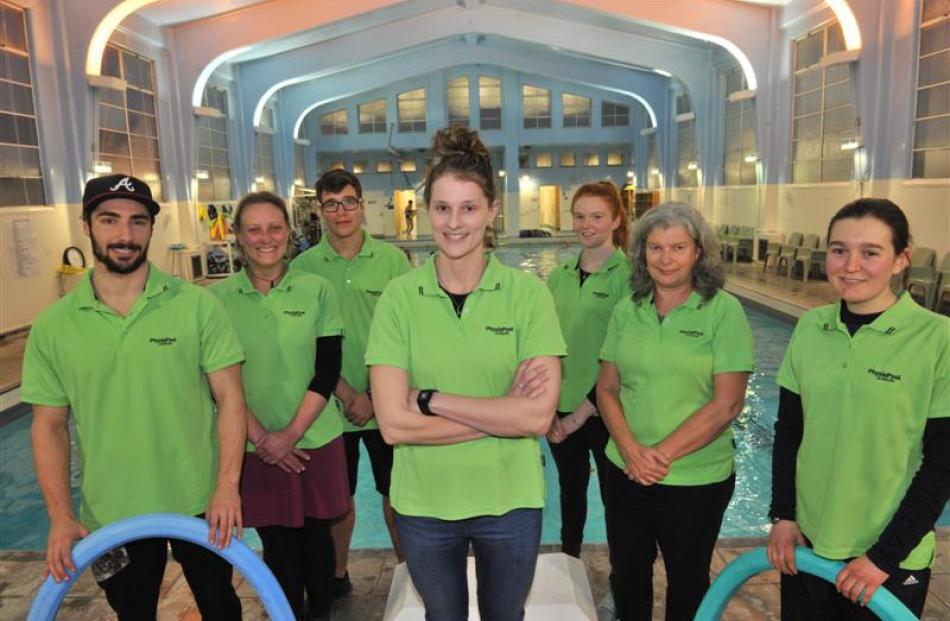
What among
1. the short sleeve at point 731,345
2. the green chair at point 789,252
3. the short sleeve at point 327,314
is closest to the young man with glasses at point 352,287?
the short sleeve at point 327,314

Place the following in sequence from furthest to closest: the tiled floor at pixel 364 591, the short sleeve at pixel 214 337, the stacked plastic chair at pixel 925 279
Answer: the stacked plastic chair at pixel 925 279 < the tiled floor at pixel 364 591 < the short sleeve at pixel 214 337

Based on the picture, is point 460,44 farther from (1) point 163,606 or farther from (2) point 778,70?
(1) point 163,606

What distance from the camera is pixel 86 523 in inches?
72.3

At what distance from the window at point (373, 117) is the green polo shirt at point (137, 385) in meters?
25.3

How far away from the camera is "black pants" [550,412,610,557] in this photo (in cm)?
258

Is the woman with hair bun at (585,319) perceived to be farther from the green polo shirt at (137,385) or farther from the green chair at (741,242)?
the green chair at (741,242)

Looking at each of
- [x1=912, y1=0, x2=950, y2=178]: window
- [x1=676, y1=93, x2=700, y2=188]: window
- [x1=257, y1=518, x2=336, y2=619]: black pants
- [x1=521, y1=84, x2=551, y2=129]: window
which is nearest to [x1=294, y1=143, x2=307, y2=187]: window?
[x1=521, y1=84, x2=551, y2=129]: window

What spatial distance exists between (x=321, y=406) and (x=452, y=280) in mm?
799

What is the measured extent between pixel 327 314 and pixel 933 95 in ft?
33.6

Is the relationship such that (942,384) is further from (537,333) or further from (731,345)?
(537,333)

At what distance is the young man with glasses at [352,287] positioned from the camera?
260 centimetres

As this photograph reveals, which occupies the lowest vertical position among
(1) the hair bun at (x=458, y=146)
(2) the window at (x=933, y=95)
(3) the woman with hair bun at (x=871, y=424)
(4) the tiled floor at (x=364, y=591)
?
(4) the tiled floor at (x=364, y=591)

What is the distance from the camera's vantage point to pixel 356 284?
8.79 ft

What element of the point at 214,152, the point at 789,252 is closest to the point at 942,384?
the point at 789,252
